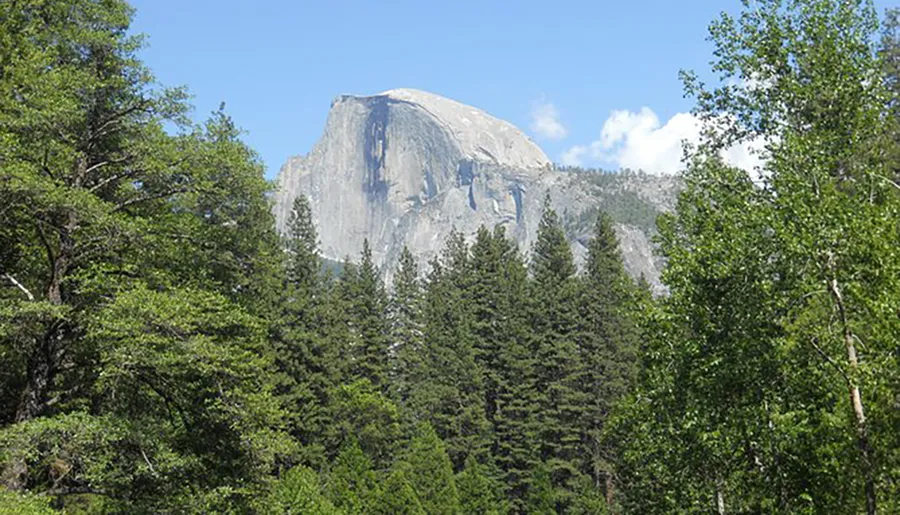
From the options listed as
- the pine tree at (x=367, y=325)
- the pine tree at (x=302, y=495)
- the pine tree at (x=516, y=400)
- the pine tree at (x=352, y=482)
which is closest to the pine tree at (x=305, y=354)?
the pine tree at (x=352, y=482)

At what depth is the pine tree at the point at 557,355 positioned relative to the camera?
1826 inches

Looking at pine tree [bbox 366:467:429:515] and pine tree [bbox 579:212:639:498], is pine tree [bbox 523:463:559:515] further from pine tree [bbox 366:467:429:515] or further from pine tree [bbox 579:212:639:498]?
pine tree [bbox 366:467:429:515]

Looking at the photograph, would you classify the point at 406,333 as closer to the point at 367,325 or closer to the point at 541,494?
the point at 367,325

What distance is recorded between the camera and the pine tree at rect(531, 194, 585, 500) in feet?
152

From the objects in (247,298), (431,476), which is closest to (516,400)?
(431,476)

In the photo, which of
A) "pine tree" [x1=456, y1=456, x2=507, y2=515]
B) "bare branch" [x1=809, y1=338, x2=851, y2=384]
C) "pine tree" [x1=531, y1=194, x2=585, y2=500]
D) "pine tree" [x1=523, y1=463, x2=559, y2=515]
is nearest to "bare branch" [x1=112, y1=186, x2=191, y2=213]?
"bare branch" [x1=809, y1=338, x2=851, y2=384]

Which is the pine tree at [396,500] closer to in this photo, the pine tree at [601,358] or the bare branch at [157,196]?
the pine tree at [601,358]

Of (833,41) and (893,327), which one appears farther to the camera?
(833,41)

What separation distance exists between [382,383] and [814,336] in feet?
136

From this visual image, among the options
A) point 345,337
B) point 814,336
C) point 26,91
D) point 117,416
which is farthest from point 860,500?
point 345,337

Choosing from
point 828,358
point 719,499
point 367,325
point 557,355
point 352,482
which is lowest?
point 719,499

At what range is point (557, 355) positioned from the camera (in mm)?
48750

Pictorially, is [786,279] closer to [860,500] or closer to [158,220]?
[860,500]

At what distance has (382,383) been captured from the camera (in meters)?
51.8
